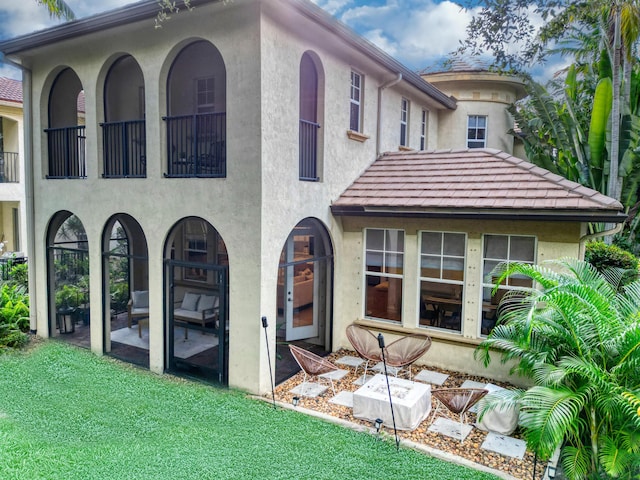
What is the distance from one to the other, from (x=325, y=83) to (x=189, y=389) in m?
6.99

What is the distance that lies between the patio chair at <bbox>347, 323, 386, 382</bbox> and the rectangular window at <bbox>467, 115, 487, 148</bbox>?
1159 cm

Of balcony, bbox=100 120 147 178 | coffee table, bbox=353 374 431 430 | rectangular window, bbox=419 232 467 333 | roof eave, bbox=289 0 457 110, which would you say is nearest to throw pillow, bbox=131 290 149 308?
balcony, bbox=100 120 147 178

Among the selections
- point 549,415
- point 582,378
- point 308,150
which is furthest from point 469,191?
point 549,415

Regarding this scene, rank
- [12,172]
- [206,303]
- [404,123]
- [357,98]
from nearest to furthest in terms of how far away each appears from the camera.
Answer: [357,98], [206,303], [404,123], [12,172]

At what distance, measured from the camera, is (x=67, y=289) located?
1233 centimetres

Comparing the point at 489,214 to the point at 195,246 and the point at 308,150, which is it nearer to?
the point at 308,150

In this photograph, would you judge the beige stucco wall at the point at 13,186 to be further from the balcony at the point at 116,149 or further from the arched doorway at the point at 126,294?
the balcony at the point at 116,149

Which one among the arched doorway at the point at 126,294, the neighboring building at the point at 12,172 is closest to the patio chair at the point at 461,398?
the arched doorway at the point at 126,294

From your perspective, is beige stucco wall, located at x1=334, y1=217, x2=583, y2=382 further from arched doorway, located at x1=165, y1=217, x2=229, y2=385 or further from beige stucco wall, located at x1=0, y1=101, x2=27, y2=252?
beige stucco wall, located at x1=0, y1=101, x2=27, y2=252

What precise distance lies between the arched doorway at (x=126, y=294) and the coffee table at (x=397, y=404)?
513 cm

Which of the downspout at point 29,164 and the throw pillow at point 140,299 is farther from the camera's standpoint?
the throw pillow at point 140,299

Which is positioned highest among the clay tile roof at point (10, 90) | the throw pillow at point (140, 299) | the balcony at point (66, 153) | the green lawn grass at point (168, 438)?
the clay tile roof at point (10, 90)

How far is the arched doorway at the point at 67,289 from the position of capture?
1171 cm

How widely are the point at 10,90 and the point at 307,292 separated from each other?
19.8 metres
